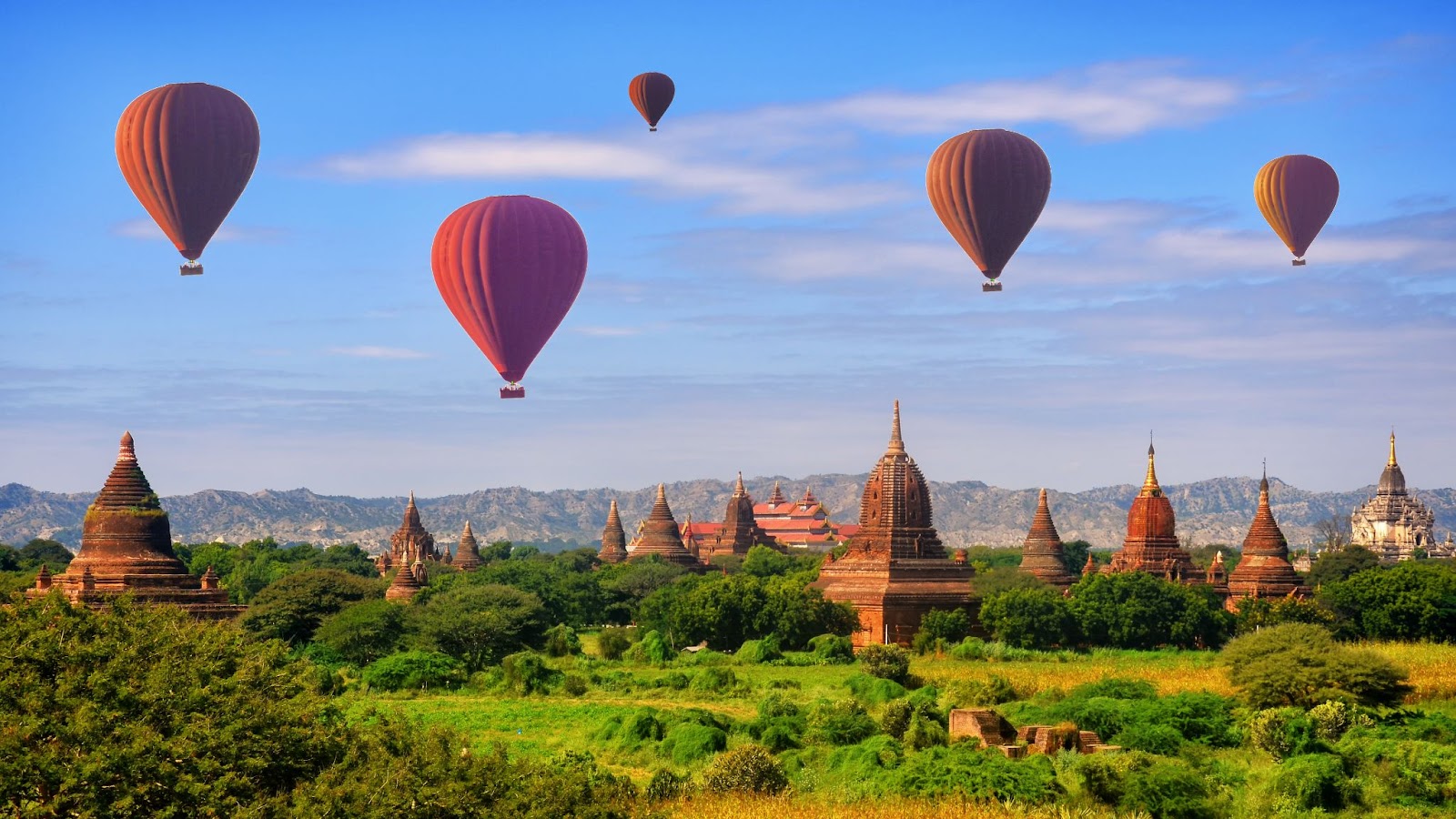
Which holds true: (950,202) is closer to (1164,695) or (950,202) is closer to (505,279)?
(505,279)

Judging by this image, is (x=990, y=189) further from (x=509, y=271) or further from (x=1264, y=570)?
(x=1264, y=570)

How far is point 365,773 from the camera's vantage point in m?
31.0

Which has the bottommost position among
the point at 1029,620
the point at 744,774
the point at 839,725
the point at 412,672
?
the point at 744,774

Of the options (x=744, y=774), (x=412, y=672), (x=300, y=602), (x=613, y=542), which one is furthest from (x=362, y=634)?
(x=613, y=542)

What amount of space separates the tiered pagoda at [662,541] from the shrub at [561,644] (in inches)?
2107

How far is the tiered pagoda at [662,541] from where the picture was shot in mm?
135150

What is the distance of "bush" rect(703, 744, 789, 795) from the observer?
134ft

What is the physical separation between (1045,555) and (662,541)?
37648mm

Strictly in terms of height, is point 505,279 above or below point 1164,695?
above

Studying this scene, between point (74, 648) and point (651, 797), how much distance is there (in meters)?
12.3

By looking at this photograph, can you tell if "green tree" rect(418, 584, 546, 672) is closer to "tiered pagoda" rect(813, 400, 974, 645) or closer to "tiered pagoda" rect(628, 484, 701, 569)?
"tiered pagoda" rect(813, 400, 974, 645)

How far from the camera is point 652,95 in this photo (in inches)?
2908

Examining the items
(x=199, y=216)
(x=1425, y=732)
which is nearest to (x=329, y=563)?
(x=199, y=216)

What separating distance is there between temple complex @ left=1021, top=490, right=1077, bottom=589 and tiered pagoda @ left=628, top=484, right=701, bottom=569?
103ft
